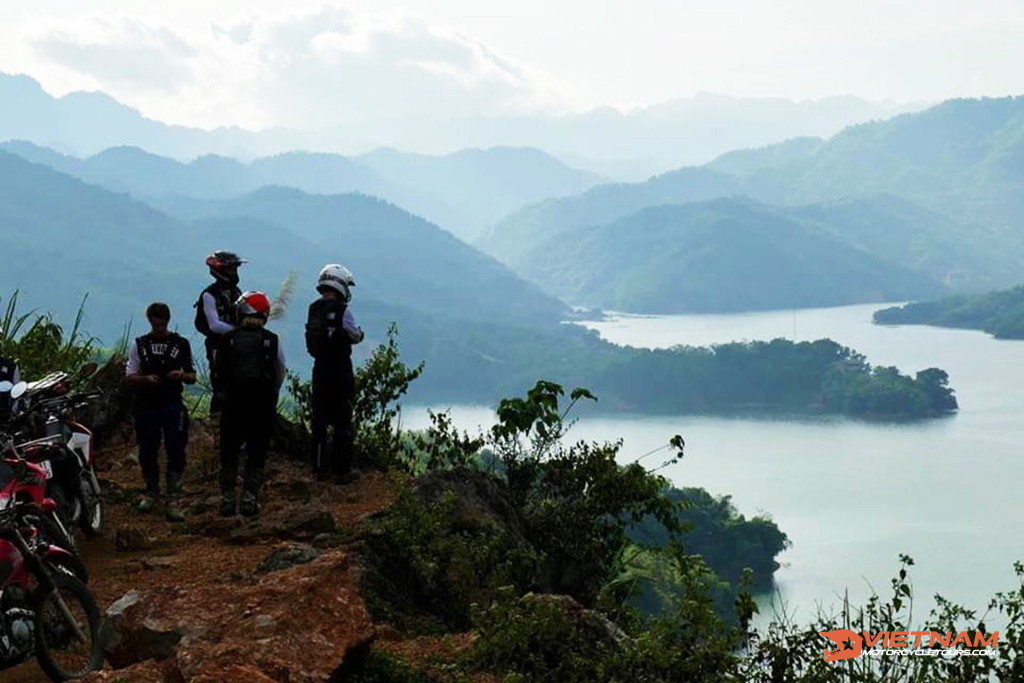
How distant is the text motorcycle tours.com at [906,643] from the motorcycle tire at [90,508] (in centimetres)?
497

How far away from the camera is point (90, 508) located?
7348 millimetres

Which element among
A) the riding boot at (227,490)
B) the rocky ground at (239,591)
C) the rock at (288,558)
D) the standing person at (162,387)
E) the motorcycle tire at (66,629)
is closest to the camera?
the rocky ground at (239,591)

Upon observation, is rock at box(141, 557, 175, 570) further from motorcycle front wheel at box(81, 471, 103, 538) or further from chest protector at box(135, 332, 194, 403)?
chest protector at box(135, 332, 194, 403)

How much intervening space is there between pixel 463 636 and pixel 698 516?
60.9m

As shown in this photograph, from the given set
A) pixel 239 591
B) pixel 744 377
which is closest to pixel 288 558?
pixel 239 591

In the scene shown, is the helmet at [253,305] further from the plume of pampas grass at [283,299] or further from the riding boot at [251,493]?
the riding boot at [251,493]

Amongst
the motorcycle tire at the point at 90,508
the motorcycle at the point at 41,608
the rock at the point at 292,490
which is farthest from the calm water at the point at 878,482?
the motorcycle at the point at 41,608

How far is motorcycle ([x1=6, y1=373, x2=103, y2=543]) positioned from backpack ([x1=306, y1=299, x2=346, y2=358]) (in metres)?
1.84

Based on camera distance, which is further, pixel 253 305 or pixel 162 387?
pixel 162 387


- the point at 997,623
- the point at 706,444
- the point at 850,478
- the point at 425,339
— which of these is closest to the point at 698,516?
the point at 997,623

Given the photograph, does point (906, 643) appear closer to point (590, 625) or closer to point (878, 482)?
point (590, 625)

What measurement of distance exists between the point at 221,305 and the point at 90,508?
1772mm

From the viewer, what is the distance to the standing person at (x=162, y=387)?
25.4ft

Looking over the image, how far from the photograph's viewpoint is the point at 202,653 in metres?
4.05
